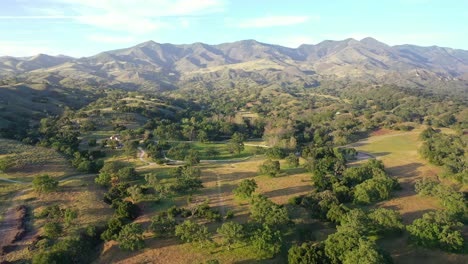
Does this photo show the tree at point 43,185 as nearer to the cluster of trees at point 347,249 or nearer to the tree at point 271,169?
the tree at point 271,169

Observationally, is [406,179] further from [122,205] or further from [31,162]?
[31,162]

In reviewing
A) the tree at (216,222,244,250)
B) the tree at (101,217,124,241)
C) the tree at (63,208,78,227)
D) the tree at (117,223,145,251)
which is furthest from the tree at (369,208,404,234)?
the tree at (63,208,78,227)

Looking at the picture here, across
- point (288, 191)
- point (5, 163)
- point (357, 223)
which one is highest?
point (5, 163)

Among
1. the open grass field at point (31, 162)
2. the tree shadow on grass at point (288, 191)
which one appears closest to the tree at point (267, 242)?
the tree shadow on grass at point (288, 191)

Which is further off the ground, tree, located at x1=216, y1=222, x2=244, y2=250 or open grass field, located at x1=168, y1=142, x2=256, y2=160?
open grass field, located at x1=168, y1=142, x2=256, y2=160

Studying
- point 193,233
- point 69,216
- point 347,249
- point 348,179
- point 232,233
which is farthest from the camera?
point 348,179

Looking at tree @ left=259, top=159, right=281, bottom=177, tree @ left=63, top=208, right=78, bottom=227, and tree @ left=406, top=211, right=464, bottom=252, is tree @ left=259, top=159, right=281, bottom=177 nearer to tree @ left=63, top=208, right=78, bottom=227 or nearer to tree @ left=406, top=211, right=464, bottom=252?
tree @ left=406, top=211, right=464, bottom=252

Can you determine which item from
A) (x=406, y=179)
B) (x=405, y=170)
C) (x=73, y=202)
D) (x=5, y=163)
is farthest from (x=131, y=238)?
(x=405, y=170)
